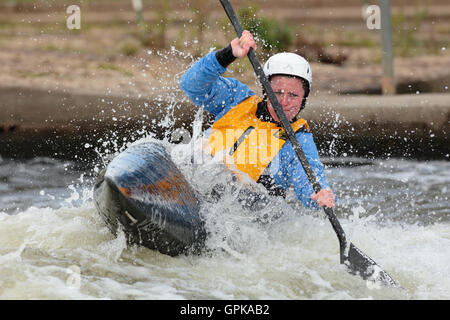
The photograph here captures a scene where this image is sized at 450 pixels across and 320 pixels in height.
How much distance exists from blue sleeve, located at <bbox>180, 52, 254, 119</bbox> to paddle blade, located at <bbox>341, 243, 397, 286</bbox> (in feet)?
4.26

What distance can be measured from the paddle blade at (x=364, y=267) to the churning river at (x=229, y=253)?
54 mm

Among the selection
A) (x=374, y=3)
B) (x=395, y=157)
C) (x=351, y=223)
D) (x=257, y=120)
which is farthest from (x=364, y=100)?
(x=374, y=3)

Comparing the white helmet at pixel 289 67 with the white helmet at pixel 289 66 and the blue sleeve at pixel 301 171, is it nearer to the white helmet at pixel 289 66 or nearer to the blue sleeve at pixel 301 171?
the white helmet at pixel 289 66

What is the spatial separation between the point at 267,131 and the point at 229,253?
87 cm

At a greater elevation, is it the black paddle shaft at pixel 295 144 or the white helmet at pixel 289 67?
the white helmet at pixel 289 67

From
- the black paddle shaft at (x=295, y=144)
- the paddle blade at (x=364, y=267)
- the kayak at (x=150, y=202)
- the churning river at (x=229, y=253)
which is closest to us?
the kayak at (x=150, y=202)

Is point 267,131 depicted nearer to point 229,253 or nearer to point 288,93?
point 288,93

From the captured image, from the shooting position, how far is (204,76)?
4.23 meters

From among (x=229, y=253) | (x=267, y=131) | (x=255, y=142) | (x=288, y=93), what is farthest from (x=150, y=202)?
(x=288, y=93)

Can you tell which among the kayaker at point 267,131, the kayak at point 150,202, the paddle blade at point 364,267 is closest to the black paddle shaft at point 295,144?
the paddle blade at point 364,267

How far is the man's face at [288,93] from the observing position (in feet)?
14.5

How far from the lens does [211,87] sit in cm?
450

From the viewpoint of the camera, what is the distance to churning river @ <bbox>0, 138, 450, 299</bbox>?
12.0 ft
